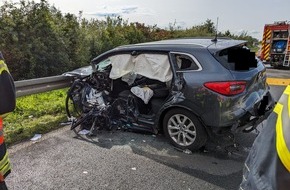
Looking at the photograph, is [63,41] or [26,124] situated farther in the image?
[63,41]

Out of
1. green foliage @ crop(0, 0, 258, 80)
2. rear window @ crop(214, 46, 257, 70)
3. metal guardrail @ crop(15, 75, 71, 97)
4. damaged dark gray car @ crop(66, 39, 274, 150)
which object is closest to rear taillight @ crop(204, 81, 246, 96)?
damaged dark gray car @ crop(66, 39, 274, 150)

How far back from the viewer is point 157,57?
14.4 feet

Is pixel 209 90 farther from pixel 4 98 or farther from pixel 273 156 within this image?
pixel 273 156

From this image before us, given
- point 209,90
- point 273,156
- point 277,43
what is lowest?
point 277,43

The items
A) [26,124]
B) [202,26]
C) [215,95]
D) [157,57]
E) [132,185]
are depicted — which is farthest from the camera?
[202,26]

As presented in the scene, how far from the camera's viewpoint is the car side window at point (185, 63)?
4.00 meters

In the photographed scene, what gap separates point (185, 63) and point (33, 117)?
3435 mm

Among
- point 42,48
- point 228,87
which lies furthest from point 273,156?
point 42,48

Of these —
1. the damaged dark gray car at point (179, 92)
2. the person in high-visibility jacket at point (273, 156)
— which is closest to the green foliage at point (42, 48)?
the damaged dark gray car at point (179, 92)

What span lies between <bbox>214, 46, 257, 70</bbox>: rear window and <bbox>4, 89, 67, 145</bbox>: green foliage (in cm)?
334

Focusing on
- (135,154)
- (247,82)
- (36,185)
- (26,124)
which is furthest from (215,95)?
(26,124)

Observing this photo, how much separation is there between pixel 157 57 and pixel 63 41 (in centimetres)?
580

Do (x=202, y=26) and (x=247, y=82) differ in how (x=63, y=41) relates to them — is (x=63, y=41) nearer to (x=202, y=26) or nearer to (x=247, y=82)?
(x=247, y=82)

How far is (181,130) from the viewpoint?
416cm
